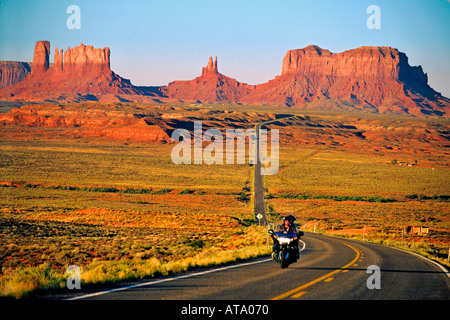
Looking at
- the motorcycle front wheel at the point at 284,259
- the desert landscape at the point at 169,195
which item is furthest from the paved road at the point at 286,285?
the desert landscape at the point at 169,195

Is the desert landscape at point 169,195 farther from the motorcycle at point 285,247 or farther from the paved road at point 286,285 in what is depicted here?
the motorcycle at point 285,247

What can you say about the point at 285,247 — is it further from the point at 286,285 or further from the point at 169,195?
the point at 169,195

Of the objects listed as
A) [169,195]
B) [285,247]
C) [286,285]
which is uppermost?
[285,247]

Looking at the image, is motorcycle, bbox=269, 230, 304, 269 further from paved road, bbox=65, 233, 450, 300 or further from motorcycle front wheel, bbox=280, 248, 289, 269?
paved road, bbox=65, 233, 450, 300

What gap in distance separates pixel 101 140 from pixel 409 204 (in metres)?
Answer: 91.3

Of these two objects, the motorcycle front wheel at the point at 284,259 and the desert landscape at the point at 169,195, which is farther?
the desert landscape at the point at 169,195

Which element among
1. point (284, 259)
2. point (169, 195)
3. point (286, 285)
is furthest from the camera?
point (169, 195)

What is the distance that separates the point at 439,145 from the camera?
461 feet

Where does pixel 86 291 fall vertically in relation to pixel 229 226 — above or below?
above

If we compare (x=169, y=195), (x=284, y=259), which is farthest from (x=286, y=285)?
(x=169, y=195)

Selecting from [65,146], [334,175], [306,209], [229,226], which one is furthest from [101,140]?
[229,226]

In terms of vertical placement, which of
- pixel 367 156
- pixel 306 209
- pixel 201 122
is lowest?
pixel 306 209

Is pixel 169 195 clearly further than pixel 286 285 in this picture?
Yes

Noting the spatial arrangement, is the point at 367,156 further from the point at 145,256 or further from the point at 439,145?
the point at 145,256
